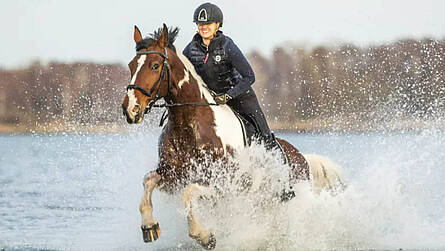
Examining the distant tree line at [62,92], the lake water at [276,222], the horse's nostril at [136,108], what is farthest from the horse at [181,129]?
the distant tree line at [62,92]

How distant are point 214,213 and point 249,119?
1.12 metres

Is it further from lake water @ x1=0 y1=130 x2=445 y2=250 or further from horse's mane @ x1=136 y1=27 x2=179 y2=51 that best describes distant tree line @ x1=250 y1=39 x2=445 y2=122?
horse's mane @ x1=136 y1=27 x2=179 y2=51

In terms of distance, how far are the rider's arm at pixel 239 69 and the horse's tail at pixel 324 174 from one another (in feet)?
6.62

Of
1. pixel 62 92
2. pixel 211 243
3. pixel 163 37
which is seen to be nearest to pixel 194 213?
pixel 211 243

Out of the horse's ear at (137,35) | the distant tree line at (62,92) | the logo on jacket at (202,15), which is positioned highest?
the logo on jacket at (202,15)

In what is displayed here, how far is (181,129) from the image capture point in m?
7.00

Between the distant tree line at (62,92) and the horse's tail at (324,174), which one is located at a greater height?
the horse's tail at (324,174)

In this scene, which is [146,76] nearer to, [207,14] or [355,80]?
[207,14]

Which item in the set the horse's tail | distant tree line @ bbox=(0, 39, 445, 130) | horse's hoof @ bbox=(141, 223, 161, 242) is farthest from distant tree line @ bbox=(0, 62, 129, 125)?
horse's hoof @ bbox=(141, 223, 161, 242)

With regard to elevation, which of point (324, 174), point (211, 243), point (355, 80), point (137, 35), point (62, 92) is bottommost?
point (62, 92)

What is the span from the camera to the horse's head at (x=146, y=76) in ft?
20.8

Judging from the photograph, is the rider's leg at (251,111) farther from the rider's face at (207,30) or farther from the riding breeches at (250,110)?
the rider's face at (207,30)

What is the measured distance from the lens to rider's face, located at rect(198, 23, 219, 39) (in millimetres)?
7363

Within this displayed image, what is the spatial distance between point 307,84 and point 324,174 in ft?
83.1
